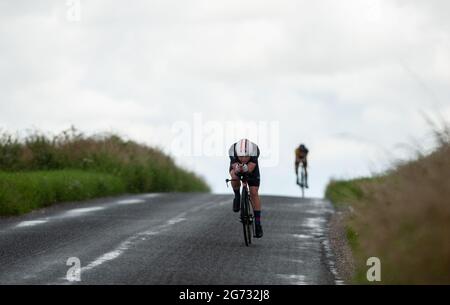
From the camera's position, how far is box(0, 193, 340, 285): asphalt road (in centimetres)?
1230

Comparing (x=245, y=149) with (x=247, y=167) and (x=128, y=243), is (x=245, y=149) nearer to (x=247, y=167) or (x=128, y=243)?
(x=247, y=167)

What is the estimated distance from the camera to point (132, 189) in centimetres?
3456

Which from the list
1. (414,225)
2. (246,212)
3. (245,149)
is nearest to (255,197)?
(246,212)

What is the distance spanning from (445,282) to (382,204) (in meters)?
2.73

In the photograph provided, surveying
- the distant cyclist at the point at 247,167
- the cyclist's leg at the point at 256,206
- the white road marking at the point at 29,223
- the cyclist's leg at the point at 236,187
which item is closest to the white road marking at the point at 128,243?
the cyclist's leg at the point at 236,187

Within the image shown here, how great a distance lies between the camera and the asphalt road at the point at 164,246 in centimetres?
1230

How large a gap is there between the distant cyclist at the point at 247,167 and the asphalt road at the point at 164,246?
0.70 m

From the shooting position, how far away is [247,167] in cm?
1602

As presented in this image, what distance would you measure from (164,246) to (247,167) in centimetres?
186

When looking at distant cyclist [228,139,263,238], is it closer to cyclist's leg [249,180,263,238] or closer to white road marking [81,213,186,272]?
cyclist's leg [249,180,263,238]

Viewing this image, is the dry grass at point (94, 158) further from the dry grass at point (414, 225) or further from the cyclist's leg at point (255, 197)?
the dry grass at point (414, 225)

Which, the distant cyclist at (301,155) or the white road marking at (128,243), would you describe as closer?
the white road marking at (128,243)
